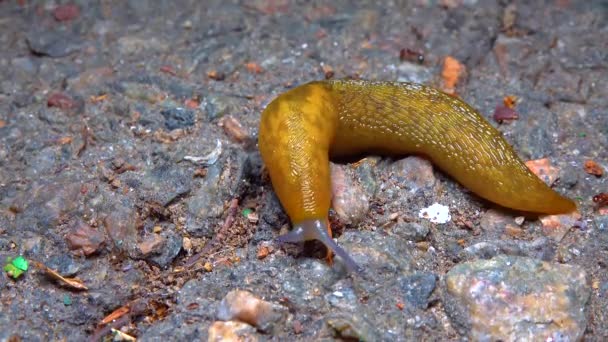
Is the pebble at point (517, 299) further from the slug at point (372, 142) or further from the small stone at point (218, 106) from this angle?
the small stone at point (218, 106)

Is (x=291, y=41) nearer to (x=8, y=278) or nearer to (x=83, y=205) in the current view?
(x=83, y=205)

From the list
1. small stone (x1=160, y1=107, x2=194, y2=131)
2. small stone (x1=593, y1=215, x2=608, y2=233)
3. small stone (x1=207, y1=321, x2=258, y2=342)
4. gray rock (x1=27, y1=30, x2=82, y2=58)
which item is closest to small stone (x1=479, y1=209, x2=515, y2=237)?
small stone (x1=593, y1=215, x2=608, y2=233)

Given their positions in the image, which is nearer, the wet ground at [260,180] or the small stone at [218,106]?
the wet ground at [260,180]

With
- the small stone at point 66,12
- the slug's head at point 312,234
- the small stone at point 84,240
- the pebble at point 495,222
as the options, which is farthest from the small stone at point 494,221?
the small stone at point 66,12

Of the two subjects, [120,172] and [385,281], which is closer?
[385,281]

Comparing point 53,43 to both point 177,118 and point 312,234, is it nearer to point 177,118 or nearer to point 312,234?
point 177,118

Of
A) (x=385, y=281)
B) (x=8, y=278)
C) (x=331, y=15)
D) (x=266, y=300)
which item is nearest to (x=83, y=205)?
(x=8, y=278)
